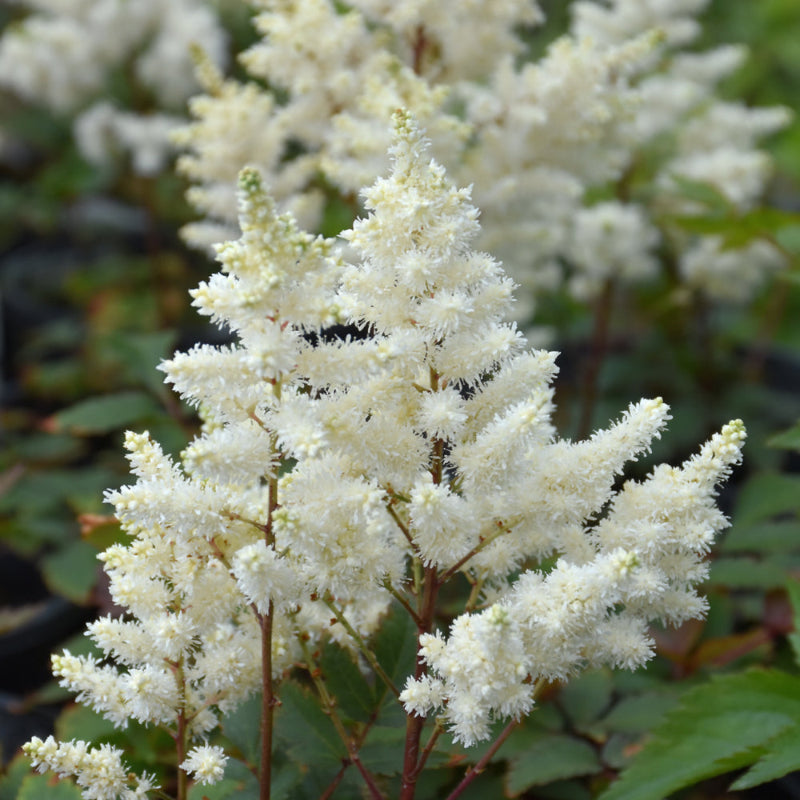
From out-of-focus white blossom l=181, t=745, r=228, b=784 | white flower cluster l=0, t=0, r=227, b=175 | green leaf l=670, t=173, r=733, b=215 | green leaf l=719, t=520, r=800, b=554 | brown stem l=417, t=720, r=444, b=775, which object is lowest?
brown stem l=417, t=720, r=444, b=775

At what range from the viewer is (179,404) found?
157cm

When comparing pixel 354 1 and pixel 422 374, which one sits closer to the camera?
pixel 422 374

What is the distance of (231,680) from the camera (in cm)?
75

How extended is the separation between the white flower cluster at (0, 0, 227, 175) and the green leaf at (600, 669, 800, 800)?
1555 mm

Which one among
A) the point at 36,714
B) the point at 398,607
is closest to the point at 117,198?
the point at 36,714

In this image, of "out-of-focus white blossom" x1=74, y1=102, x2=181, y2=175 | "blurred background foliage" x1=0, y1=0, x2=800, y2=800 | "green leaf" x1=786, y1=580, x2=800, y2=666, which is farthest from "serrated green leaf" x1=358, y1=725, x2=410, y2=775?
"out-of-focus white blossom" x1=74, y1=102, x2=181, y2=175

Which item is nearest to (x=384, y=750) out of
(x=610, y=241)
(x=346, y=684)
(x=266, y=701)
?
(x=346, y=684)

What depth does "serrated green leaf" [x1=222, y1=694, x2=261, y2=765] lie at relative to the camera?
89 cm

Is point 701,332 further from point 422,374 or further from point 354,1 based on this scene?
point 422,374

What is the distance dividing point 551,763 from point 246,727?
1.01 feet

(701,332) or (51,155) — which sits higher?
(51,155)

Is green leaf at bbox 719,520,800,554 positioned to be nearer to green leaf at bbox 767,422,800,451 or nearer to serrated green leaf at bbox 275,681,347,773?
green leaf at bbox 767,422,800,451

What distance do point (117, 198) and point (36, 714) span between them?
2346 mm

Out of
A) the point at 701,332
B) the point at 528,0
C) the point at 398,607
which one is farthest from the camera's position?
the point at 701,332
